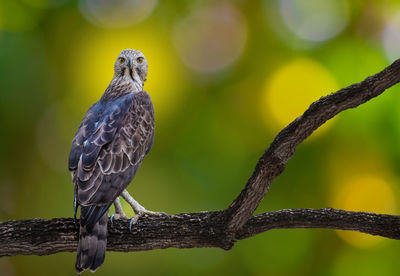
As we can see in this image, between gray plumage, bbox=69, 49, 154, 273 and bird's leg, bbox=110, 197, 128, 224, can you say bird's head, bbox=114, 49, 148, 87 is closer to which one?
gray plumage, bbox=69, 49, 154, 273

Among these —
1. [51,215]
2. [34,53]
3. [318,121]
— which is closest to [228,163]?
[51,215]

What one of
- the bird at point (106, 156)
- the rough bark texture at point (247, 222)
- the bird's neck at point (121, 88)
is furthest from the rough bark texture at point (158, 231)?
the bird's neck at point (121, 88)

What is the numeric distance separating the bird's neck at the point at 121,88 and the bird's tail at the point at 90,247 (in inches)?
63.5

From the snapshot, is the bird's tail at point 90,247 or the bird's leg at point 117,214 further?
the bird's leg at point 117,214

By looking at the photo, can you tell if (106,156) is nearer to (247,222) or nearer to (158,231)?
(158,231)

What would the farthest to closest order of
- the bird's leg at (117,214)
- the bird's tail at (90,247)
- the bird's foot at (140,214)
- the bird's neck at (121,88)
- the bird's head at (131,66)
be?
the bird's head at (131,66) → the bird's neck at (121,88) → the bird's leg at (117,214) → the bird's foot at (140,214) → the bird's tail at (90,247)

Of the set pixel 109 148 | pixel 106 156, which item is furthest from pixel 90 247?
pixel 109 148

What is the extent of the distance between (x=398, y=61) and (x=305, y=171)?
602cm

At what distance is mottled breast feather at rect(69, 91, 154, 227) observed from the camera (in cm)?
501

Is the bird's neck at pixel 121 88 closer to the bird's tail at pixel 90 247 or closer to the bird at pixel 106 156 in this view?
the bird at pixel 106 156

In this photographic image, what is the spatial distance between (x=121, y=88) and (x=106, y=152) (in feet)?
3.77

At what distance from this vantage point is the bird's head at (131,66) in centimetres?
644

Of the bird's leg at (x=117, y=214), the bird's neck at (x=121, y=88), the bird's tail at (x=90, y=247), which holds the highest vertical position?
the bird's neck at (x=121, y=88)

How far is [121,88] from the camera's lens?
6.29 metres
